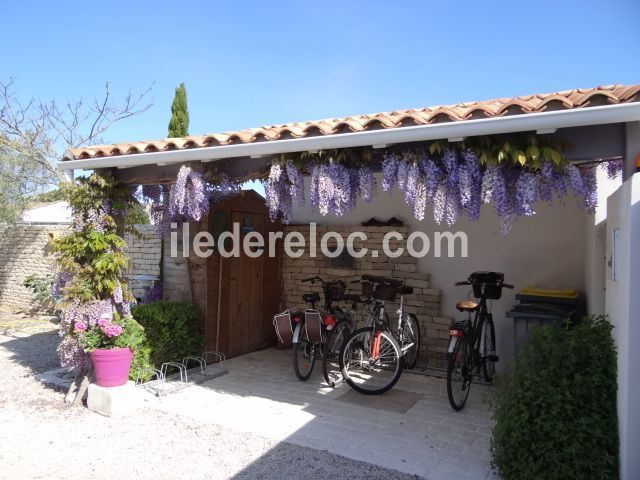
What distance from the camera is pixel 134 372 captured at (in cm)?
522

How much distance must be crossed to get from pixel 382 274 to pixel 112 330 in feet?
12.3

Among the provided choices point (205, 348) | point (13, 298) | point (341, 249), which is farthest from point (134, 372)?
point (13, 298)

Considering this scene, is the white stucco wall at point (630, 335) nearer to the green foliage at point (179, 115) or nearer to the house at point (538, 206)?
the house at point (538, 206)

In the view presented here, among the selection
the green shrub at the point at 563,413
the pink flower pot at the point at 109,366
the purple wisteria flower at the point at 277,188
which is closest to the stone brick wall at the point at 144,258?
the pink flower pot at the point at 109,366

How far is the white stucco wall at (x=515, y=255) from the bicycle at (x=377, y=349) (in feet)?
3.34

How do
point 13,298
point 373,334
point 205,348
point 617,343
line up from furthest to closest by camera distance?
1. point 13,298
2. point 205,348
3. point 373,334
4. point 617,343

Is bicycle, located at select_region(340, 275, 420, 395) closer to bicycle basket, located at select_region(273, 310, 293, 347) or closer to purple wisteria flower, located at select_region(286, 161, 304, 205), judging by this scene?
bicycle basket, located at select_region(273, 310, 293, 347)

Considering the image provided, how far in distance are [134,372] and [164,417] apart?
110cm

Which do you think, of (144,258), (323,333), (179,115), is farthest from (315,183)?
Answer: (179,115)

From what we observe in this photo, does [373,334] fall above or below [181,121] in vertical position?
below

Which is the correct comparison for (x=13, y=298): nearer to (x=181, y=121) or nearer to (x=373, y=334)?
(x=181, y=121)

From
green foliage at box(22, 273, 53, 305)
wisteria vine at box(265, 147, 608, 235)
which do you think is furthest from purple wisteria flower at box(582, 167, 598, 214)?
green foliage at box(22, 273, 53, 305)

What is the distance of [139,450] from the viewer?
3.65 metres

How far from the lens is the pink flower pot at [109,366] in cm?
452
